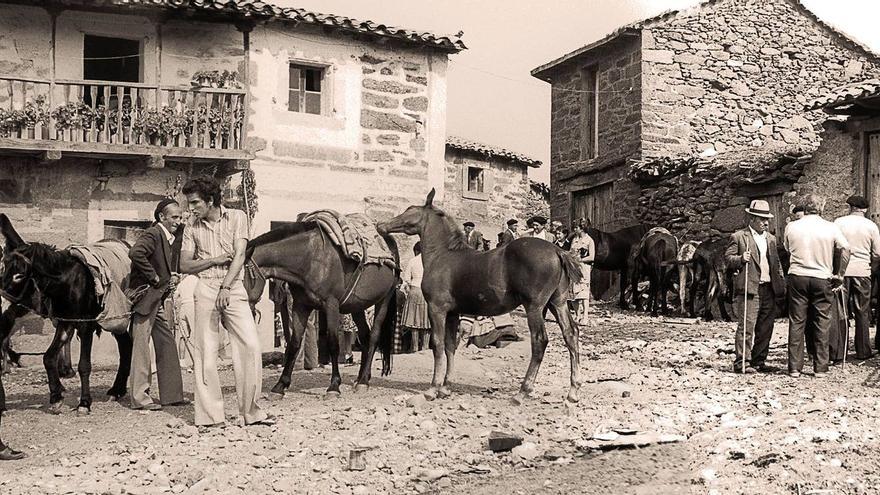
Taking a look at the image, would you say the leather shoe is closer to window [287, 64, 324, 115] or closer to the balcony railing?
the balcony railing

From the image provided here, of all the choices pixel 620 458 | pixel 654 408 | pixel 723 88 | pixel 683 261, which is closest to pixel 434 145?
pixel 683 261

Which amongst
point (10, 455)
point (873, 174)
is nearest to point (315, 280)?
point (10, 455)

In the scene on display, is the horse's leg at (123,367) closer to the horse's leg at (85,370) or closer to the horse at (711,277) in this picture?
the horse's leg at (85,370)

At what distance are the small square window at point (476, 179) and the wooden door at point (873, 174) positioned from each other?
13.2 m

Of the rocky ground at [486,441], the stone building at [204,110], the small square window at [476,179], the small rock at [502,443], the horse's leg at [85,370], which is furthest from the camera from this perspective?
the small square window at [476,179]

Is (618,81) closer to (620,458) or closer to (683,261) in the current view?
(683,261)

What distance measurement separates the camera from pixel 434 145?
17.9 metres

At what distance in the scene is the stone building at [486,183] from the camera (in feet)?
87.4

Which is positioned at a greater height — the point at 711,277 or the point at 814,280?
the point at 814,280

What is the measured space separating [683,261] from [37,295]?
11605 mm

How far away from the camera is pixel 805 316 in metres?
10.2

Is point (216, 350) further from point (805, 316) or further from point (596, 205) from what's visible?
point (596, 205)

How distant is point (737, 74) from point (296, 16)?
11.1 m

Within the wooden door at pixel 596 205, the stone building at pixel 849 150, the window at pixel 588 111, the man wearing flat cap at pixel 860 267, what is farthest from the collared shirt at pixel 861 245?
the window at pixel 588 111
